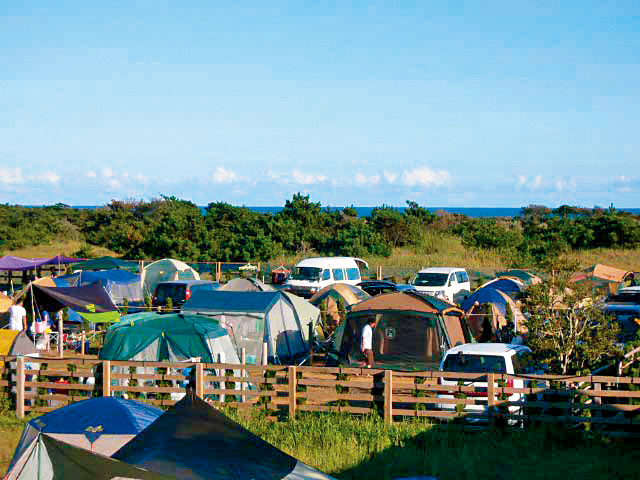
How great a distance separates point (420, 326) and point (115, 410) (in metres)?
7.27

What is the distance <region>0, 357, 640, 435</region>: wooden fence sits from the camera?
10492 millimetres

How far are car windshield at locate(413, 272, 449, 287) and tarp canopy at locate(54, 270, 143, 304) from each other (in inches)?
385

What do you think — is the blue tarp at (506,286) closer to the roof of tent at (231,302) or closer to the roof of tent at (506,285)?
the roof of tent at (506,285)

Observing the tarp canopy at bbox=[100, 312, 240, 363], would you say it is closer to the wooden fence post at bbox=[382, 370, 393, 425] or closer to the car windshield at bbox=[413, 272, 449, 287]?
the wooden fence post at bbox=[382, 370, 393, 425]

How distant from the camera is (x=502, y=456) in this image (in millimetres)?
9766

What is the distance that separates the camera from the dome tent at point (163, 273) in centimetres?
2834

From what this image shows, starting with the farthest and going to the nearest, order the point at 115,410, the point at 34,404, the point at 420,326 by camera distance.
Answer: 1. the point at 420,326
2. the point at 34,404
3. the point at 115,410

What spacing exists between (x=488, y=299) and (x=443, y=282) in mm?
4279

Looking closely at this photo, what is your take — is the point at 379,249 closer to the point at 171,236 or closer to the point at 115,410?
the point at 171,236

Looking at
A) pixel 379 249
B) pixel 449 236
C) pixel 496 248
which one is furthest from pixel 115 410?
pixel 449 236

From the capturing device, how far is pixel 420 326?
14.9m

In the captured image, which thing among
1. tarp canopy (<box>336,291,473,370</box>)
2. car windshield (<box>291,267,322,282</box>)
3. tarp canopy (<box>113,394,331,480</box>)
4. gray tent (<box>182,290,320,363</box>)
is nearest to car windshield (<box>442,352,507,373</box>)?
tarp canopy (<box>336,291,473,370</box>)

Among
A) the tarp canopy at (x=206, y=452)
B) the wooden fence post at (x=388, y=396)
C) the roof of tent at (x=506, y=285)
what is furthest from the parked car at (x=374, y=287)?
the tarp canopy at (x=206, y=452)

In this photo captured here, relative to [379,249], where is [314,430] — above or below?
below
